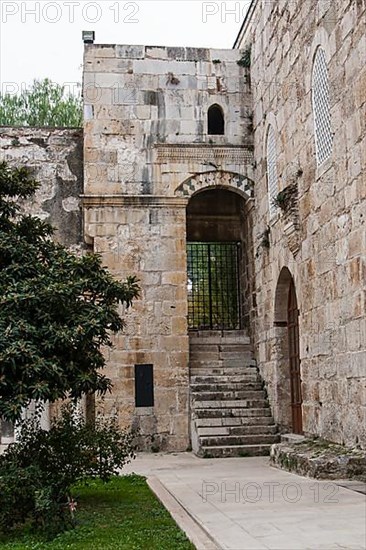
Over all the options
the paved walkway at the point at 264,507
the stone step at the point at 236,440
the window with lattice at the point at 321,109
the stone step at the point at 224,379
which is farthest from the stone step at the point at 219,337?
the window with lattice at the point at 321,109

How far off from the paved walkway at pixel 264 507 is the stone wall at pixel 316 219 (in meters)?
1.25

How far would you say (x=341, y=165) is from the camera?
29.5 ft

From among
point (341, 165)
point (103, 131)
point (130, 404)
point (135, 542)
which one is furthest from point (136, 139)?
point (135, 542)

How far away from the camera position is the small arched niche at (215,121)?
14.2 m

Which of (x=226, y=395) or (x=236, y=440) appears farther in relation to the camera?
(x=226, y=395)

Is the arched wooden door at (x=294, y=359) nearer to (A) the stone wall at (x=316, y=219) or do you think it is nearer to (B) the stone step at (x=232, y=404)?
(A) the stone wall at (x=316, y=219)

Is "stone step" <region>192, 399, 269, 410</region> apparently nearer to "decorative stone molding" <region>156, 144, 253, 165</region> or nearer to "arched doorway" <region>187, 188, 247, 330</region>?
"arched doorway" <region>187, 188, 247, 330</region>

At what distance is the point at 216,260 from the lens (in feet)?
53.7

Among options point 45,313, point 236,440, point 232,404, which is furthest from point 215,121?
point 45,313

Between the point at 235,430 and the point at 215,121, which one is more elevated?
the point at 215,121

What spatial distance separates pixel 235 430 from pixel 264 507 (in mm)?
5493

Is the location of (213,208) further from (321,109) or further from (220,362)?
(321,109)

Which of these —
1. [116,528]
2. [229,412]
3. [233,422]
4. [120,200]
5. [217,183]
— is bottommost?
[116,528]

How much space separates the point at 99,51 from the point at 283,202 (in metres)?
5.06
